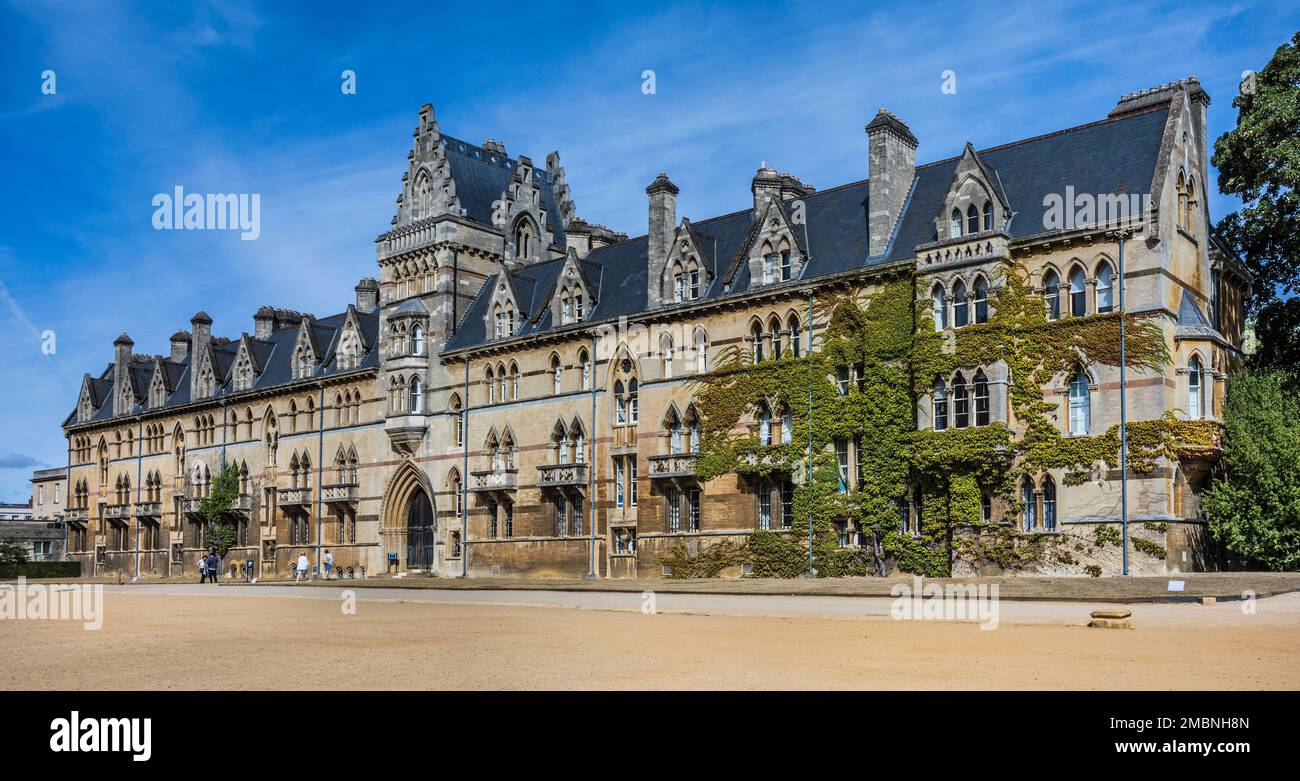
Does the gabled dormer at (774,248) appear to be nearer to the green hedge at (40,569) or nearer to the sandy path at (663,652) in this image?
the sandy path at (663,652)

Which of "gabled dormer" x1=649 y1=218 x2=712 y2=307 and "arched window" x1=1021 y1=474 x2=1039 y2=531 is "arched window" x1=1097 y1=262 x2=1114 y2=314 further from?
"gabled dormer" x1=649 y1=218 x2=712 y2=307

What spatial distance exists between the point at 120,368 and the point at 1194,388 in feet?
230

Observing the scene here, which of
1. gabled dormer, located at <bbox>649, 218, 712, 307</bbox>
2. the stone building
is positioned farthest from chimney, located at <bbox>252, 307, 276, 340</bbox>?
gabled dormer, located at <bbox>649, 218, 712, 307</bbox>

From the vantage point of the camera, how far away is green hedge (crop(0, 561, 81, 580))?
71188mm

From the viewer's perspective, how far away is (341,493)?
62.0 meters

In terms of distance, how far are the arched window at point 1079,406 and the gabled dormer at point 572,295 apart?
71.8ft

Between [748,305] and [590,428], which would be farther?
[590,428]

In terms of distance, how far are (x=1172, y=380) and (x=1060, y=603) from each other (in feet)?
35.7

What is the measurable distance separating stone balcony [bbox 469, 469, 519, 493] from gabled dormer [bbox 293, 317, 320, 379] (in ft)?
54.0

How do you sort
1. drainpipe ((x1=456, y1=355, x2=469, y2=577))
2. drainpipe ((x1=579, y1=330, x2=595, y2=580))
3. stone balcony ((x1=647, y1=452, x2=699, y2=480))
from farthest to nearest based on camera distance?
drainpipe ((x1=456, y1=355, x2=469, y2=577)) < drainpipe ((x1=579, y1=330, x2=595, y2=580)) < stone balcony ((x1=647, y1=452, x2=699, y2=480))

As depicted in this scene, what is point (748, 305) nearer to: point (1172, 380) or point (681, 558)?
point (681, 558)

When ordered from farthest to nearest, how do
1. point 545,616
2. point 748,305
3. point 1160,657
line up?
point 748,305
point 545,616
point 1160,657

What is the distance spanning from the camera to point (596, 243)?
60031 mm
